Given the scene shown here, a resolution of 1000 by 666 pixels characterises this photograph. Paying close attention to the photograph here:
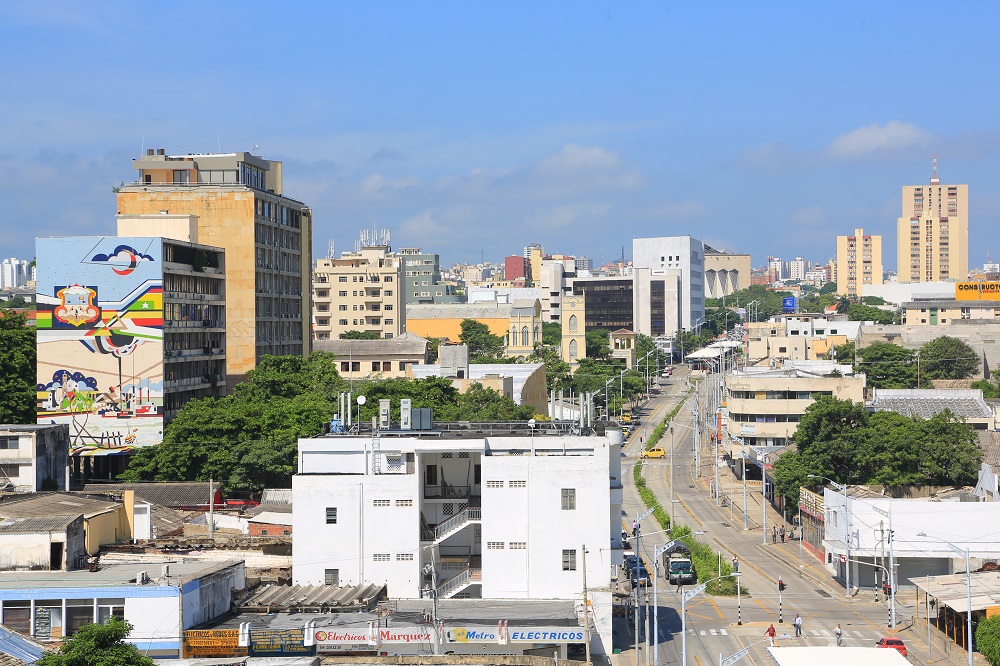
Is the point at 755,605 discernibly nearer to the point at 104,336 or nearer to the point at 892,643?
the point at 892,643

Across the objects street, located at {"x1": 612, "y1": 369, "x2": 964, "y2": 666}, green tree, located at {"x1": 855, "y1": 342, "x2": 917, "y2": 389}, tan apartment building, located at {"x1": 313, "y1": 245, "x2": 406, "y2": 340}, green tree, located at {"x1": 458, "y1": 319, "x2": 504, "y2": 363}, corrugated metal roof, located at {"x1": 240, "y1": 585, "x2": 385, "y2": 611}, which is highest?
tan apartment building, located at {"x1": 313, "y1": 245, "x2": 406, "y2": 340}

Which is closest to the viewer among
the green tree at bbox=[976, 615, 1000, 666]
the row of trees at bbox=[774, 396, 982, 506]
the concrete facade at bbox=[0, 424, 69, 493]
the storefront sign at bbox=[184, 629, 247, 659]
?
the storefront sign at bbox=[184, 629, 247, 659]

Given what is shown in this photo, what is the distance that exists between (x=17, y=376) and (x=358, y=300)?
9691cm

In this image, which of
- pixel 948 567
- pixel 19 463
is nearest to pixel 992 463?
pixel 948 567

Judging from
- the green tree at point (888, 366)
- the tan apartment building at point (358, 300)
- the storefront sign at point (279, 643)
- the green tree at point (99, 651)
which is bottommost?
the storefront sign at point (279, 643)

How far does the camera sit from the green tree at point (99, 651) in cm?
3709

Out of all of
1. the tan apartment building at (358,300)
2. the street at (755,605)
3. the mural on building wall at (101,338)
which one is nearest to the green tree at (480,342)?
the tan apartment building at (358,300)

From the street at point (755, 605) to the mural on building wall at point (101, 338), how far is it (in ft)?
111

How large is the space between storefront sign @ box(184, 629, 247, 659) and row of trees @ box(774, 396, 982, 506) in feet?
154

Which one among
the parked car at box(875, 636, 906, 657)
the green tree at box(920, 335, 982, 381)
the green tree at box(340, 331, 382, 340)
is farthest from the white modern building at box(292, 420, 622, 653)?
the green tree at box(340, 331, 382, 340)

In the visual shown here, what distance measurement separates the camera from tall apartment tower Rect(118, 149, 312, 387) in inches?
4237

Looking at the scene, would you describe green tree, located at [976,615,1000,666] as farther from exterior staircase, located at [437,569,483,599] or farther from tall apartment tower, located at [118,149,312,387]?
tall apartment tower, located at [118,149,312,387]

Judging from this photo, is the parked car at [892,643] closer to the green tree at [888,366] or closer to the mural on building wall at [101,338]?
the mural on building wall at [101,338]

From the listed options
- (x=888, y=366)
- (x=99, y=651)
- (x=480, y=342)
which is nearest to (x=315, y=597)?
(x=99, y=651)
